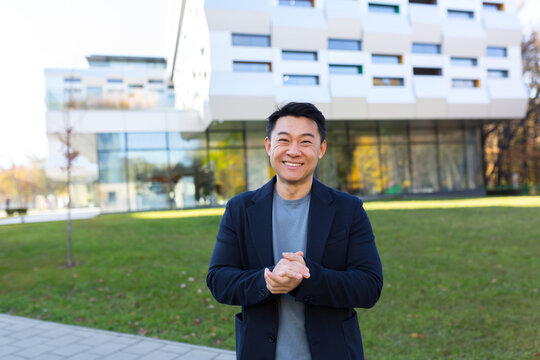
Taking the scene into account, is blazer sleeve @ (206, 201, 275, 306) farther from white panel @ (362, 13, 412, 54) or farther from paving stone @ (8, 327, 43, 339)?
white panel @ (362, 13, 412, 54)

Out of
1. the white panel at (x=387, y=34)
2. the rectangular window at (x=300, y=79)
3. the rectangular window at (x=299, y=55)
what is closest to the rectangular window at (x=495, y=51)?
the white panel at (x=387, y=34)

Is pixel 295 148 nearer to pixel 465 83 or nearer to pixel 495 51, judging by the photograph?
pixel 465 83

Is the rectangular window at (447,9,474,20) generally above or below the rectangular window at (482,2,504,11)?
below

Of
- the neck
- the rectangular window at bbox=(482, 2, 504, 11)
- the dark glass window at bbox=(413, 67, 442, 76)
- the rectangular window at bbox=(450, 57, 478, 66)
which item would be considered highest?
the rectangular window at bbox=(482, 2, 504, 11)

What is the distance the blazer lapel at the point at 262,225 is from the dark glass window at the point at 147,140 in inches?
971

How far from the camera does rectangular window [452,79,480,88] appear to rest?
26.8 metres

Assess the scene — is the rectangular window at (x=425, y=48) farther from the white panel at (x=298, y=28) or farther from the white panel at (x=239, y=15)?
the white panel at (x=239, y=15)

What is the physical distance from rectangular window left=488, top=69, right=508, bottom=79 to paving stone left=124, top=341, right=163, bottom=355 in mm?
29459

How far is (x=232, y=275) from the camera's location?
6.37ft

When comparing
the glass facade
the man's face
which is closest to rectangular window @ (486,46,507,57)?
the glass facade

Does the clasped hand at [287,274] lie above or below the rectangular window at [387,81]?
below

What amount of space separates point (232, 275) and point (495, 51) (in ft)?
104

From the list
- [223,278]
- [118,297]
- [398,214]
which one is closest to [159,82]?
[398,214]

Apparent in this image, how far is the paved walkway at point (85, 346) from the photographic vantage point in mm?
4578
